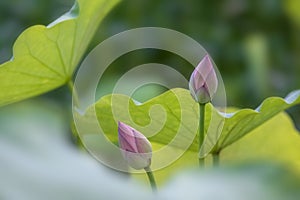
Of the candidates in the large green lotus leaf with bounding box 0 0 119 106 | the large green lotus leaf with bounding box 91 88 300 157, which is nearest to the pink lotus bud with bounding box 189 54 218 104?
the large green lotus leaf with bounding box 91 88 300 157

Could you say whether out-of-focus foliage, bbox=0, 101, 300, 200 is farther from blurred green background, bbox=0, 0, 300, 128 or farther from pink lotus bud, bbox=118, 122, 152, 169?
blurred green background, bbox=0, 0, 300, 128

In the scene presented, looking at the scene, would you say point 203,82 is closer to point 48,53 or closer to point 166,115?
point 166,115

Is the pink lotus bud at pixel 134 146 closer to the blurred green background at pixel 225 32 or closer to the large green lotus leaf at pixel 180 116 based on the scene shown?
the large green lotus leaf at pixel 180 116

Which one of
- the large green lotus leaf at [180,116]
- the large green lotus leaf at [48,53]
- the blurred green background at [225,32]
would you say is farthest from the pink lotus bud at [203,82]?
the blurred green background at [225,32]

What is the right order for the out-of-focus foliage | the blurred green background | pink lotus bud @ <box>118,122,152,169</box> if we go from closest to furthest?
the out-of-focus foliage → pink lotus bud @ <box>118,122,152,169</box> → the blurred green background

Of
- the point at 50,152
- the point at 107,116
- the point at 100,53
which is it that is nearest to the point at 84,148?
the point at 107,116

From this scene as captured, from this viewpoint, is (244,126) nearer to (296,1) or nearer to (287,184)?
(287,184)

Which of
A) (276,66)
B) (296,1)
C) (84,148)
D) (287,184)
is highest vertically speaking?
(287,184)
